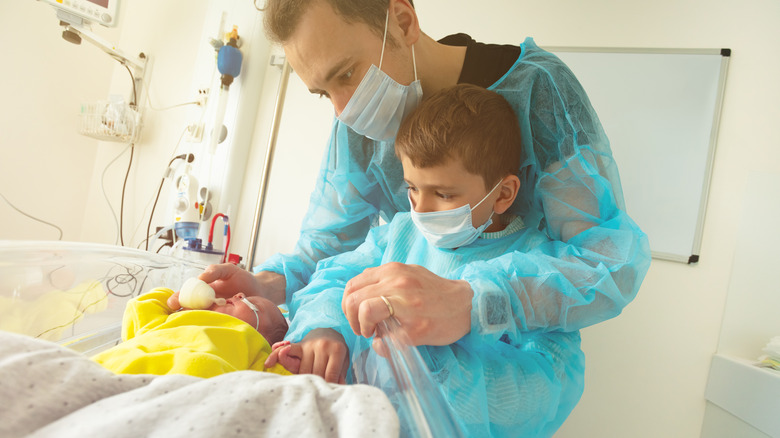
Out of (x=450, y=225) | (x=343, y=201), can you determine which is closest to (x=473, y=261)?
(x=450, y=225)

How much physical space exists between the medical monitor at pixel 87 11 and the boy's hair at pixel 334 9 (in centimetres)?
192

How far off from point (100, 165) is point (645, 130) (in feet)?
11.1


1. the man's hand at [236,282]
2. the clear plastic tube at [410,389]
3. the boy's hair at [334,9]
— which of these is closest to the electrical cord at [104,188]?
the man's hand at [236,282]

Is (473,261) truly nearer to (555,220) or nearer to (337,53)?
(555,220)

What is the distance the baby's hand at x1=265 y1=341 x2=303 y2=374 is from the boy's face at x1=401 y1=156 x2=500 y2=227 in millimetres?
420

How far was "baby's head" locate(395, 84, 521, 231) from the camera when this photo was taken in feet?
3.14

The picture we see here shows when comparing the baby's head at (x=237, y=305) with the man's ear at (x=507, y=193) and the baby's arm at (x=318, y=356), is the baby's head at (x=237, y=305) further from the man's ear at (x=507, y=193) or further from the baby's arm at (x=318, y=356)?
the man's ear at (x=507, y=193)

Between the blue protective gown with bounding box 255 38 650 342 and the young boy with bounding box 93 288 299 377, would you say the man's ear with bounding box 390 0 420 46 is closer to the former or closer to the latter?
the blue protective gown with bounding box 255 38 650 342

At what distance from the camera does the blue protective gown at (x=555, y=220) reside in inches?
30.2

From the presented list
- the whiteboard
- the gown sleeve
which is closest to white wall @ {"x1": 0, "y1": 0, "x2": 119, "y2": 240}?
the gown sleeve

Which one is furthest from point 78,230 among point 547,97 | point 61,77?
point 547,97

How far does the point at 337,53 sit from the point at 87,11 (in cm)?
217

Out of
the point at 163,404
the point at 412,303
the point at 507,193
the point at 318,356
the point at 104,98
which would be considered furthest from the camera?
the point at 104,98

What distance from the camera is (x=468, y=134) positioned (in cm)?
96
